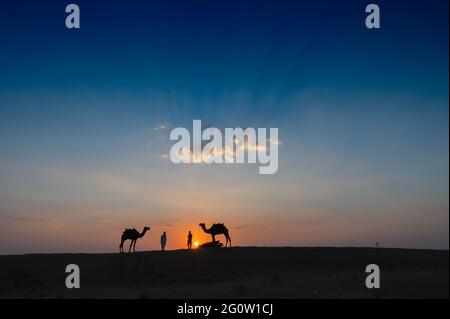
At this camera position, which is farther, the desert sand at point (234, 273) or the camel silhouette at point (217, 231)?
the camel silhouette at point (217, 231)

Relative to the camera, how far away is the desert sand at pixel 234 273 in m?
25.7

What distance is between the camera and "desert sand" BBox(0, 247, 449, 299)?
25719 mm

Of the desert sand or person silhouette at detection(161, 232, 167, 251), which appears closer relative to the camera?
the desert sand

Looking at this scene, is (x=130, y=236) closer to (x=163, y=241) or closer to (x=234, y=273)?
(x=163, y=241)

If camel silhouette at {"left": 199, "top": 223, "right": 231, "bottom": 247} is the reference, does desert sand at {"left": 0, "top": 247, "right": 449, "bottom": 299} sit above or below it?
below

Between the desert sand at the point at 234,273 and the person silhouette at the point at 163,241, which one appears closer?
the desert sand at the point at 234,273

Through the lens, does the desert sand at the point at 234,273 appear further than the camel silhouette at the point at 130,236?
No

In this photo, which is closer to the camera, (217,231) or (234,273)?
(234,273)

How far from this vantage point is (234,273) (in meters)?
33.0

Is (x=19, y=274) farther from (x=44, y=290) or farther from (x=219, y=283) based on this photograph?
(x=219, y=283)

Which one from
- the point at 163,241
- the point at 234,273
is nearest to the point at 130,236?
the point at 163,241

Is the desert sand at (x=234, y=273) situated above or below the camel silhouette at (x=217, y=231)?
below
